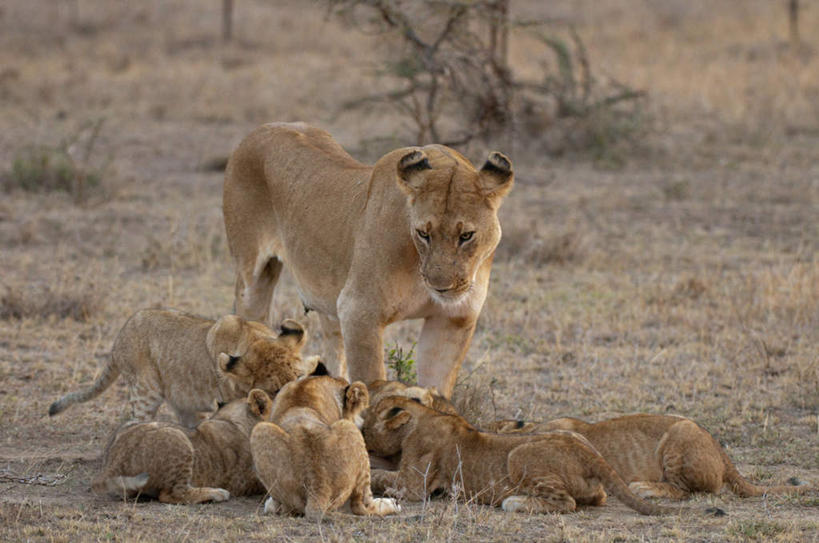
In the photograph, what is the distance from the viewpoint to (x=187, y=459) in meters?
5.45

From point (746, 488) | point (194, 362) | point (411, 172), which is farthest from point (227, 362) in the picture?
point (746, 488)

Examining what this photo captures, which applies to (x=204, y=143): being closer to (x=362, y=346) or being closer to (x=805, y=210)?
(x=805, y=210)

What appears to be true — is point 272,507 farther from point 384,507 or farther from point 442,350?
point 442,350

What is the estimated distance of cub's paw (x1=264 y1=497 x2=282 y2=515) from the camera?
5.27 m

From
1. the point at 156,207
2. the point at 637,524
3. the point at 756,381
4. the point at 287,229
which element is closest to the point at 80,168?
the point at 156,207

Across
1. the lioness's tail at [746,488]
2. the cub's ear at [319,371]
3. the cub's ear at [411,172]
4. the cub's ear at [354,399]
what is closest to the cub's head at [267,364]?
the cub's ear at [319,371]

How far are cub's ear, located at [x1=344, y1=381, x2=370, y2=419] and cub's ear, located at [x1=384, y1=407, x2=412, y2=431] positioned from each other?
0.67 feet

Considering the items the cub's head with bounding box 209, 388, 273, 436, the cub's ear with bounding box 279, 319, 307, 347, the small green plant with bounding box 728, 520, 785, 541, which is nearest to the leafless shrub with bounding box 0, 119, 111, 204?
the cub's ear with bounding box 279, 319, 307, 347

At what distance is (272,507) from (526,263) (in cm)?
662

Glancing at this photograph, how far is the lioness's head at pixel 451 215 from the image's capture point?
5.50 metres

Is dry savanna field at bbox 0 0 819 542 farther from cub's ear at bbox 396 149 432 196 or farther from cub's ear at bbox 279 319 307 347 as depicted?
cub's ear at bbox 396 149 432 196

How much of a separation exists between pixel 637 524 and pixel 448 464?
0.95 meters

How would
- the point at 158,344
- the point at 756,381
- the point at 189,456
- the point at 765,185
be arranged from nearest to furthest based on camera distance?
the point at 189,456
the point at 158,344
the point at 756,381
the point at 765,185

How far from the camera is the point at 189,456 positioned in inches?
215
